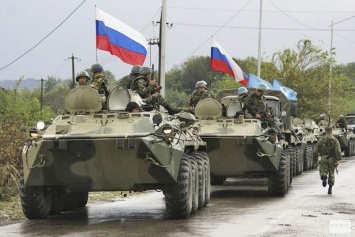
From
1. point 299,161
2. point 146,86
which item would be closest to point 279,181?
point 146,86

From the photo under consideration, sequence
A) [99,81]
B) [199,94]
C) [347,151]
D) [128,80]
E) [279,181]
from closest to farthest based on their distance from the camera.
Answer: [99,81] < [128,80] < [279,181] < [199,94] < [347,151]

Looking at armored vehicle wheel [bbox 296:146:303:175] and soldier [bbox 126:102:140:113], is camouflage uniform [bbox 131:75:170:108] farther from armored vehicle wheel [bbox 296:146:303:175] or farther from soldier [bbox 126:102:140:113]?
armored vehicle wheel [bbox 296:146:303:175]

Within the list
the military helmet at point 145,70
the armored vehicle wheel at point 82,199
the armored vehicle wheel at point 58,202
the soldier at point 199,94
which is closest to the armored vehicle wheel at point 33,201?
the armored vehicle wheel at point 58,202

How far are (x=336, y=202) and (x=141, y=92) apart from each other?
4256mm

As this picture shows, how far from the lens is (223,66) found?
31.2 m

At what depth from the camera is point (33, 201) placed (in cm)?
1291

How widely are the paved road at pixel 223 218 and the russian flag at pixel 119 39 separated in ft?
16.9

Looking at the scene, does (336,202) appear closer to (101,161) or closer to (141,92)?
(141,92)

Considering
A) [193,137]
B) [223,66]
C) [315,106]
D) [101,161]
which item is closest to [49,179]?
[101,161]

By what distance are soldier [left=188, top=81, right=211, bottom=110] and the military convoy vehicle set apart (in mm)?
5675

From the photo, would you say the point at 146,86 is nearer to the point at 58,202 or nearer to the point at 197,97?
the point at 58,202

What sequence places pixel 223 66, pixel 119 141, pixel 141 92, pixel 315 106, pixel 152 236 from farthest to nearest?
pixel 315 106, pixel 223 66, pixel 141 92, pixel 119 141, pixel 152 236

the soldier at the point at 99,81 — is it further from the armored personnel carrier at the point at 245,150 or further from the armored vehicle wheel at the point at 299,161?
the armored vehicle wheel at the point at 299,161

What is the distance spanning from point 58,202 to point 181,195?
2434mm
